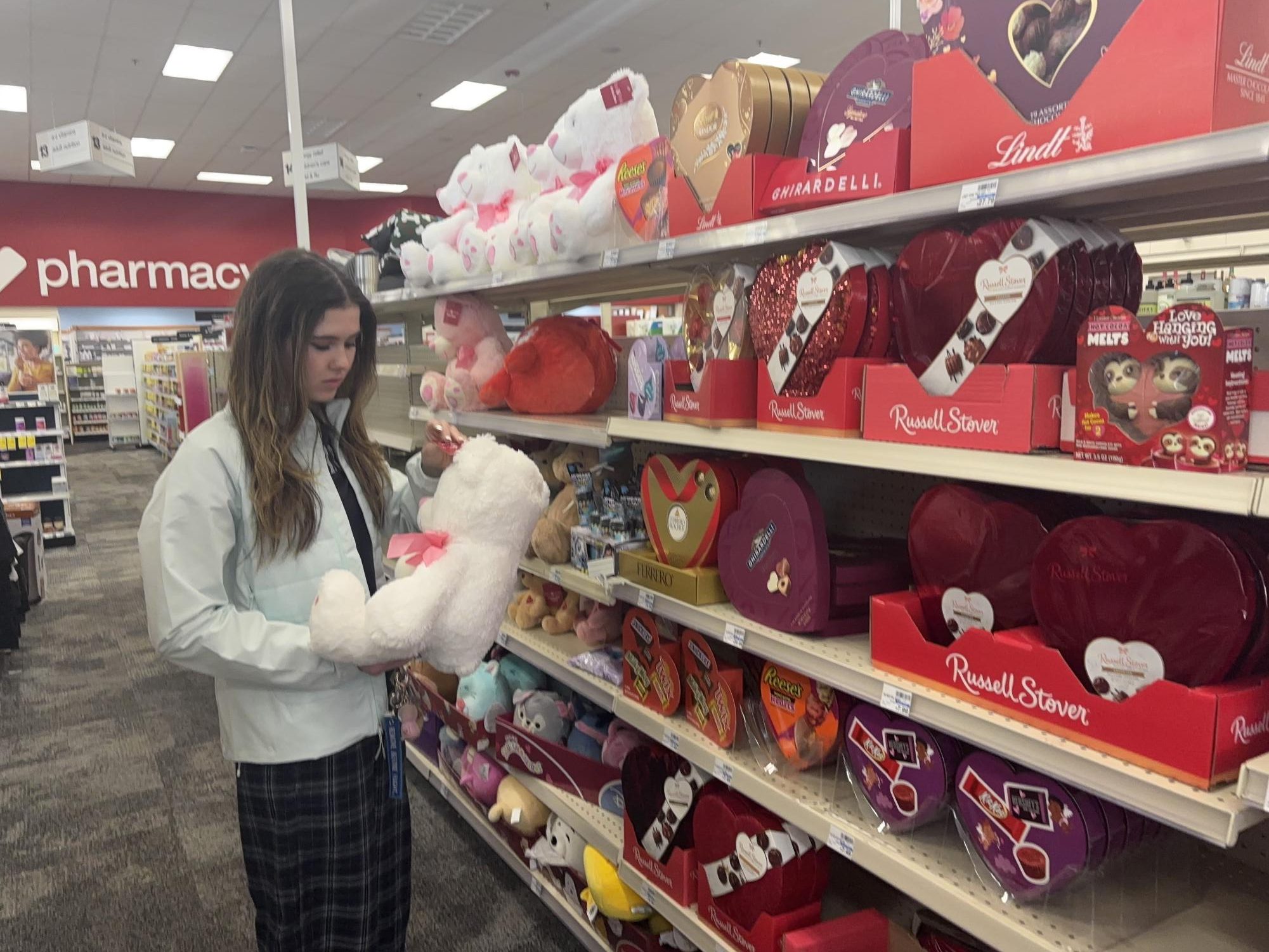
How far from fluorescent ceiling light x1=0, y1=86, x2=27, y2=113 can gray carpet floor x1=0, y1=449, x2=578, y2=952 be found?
5631mm

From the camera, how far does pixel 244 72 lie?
7973mm

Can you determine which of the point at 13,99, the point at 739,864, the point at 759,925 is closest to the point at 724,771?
the point at 739,864

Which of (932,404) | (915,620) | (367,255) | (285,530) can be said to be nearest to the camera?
(932,404)

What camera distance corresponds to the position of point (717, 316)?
75.9 inches

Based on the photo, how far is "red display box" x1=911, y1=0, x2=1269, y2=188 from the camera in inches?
41.6

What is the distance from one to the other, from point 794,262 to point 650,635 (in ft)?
3.26

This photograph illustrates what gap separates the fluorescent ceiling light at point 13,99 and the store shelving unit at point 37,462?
293 cm

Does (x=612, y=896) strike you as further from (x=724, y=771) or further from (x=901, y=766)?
(x=901, y=766)

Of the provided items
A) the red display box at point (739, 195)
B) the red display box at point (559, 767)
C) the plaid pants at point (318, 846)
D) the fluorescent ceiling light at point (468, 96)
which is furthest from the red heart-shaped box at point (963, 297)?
the fluorescent ceiling light at point (468, 96)

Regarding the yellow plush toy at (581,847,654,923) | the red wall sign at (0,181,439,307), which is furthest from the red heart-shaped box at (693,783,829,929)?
the red wall sign at (0,181,439,307)

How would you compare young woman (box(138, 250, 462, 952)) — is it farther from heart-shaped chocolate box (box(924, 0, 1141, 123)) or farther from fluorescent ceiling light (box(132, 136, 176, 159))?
fluorescent ceiling light (box(132, 136, 176, 159))

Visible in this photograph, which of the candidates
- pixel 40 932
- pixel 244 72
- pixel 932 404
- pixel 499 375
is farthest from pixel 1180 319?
pixel 244 72

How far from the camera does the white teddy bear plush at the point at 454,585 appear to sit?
5.19 feet

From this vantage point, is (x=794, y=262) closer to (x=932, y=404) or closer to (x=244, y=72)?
(x=932, y=404)
